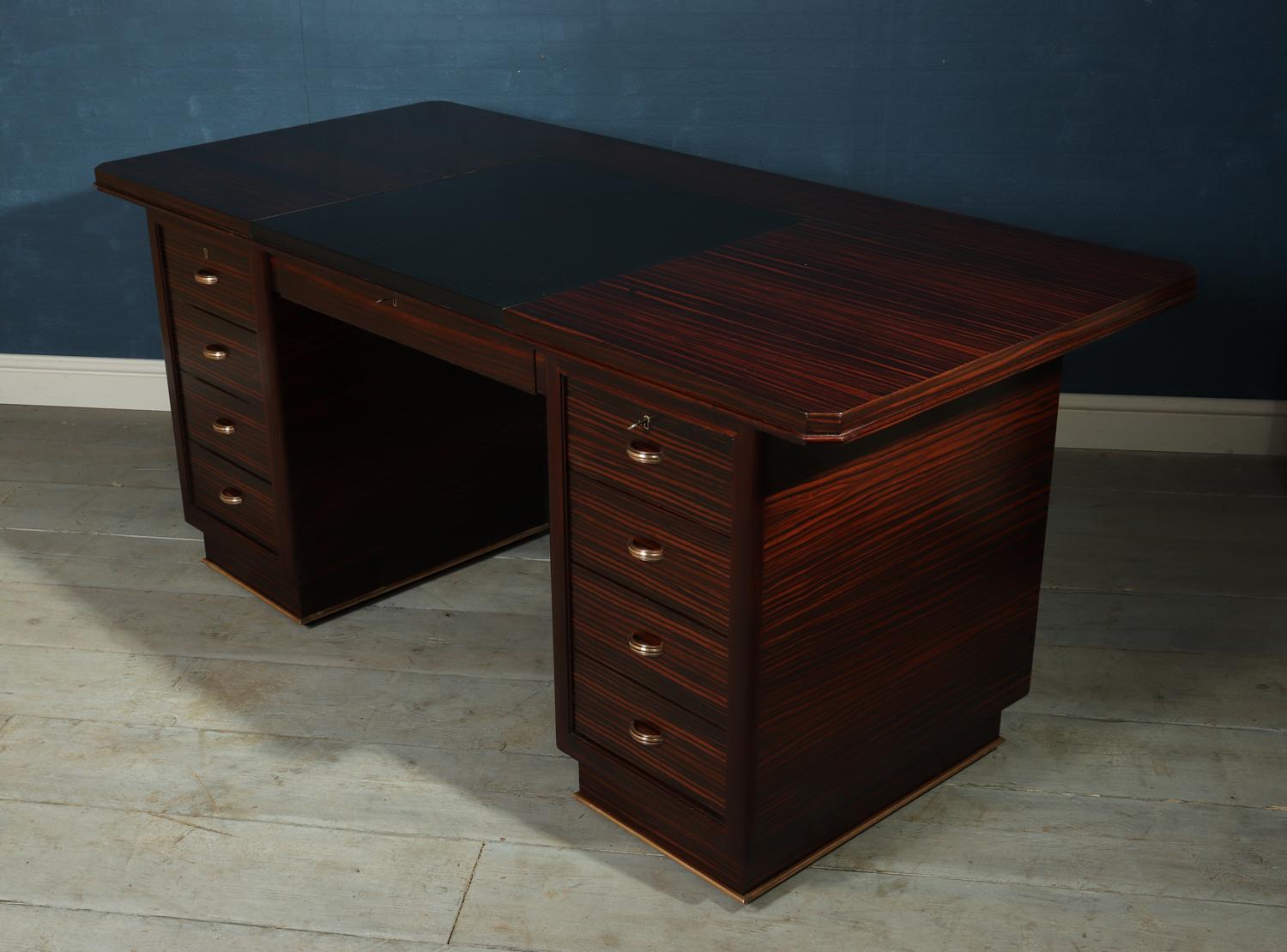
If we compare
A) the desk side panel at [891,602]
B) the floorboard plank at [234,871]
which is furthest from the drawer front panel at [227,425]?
the desk side panel at [891,602]

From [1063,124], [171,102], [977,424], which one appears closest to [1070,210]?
[1063,124]

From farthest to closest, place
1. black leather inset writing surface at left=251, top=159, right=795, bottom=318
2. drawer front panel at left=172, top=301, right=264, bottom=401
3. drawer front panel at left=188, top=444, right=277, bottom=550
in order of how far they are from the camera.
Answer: drawer front panel at left=188, top=444, right=277, bottom=550 < drawer front panel at left=172, top=301, right=264, bottom=401 < black leather inset writing surface at left=251, top=159, right=795, bottom=318

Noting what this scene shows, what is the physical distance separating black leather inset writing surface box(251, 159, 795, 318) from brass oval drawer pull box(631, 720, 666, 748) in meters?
0.57

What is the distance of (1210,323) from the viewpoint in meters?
3.08

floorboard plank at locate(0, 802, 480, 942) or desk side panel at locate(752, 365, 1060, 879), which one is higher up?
desk side panel at locate(752, 365, 1060, 879)

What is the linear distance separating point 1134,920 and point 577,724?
76cm

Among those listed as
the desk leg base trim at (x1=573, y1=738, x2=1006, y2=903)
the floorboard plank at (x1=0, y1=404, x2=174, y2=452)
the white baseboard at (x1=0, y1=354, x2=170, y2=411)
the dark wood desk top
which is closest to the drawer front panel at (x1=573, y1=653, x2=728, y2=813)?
the desk leg base trim at (x1=573, y1=738, x2=1006, y2=903)

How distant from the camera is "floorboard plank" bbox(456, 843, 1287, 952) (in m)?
1.83

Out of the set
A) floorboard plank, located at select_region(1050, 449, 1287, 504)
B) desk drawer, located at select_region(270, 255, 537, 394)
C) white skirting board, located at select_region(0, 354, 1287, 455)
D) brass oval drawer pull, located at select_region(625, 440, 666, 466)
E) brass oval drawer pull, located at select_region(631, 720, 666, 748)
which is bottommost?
floorboard plank, located at select_region(1050, 449, 1287, 504)

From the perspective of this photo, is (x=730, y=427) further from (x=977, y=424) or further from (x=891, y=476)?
(x=977, y=424)

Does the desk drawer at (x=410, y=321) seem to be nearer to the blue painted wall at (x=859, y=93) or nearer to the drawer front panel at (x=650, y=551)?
the drawer front panel at (x=650, y=551)

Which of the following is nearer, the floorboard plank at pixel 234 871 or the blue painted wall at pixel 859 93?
the floorboard plank at pixel 234 871

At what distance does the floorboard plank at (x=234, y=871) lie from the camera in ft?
6.25

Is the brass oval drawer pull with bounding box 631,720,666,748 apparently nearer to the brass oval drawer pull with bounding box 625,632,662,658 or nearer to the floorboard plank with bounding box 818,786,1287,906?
the brass oval drawer pull with bounding box 625,632,662,658
